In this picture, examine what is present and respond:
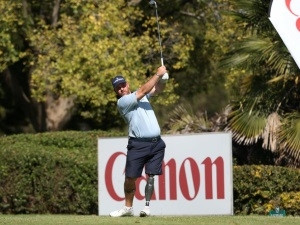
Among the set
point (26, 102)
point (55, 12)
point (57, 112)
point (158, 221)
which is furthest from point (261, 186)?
point (26, 102)

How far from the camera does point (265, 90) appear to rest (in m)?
18.7

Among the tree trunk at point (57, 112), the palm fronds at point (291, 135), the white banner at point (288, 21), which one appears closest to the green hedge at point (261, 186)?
the palm fronds at point (291, 135)

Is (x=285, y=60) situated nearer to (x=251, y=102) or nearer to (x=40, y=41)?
(x=251, y=102)

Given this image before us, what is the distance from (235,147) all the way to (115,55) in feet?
18.8

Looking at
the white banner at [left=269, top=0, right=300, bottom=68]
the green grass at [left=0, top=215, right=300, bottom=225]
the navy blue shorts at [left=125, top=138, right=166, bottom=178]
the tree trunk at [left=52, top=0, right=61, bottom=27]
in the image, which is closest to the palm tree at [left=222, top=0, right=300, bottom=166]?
the white banner at [left=269, top=0, right=300, bottom=68]

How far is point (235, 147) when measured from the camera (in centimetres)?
1914

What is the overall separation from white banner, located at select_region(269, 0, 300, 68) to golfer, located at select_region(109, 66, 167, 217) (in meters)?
2.28

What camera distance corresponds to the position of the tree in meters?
24.0

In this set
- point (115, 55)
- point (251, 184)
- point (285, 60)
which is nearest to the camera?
point (251, 184)

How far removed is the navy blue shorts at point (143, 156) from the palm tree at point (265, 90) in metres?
5.20

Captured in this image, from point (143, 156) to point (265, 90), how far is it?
6.01 meters

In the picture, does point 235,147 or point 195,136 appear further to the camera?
point 235,147

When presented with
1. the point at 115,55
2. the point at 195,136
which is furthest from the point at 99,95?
the point at 195,136

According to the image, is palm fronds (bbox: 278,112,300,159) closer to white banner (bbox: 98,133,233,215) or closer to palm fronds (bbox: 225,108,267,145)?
palm fronds (bbox: 225,108,267,145)
